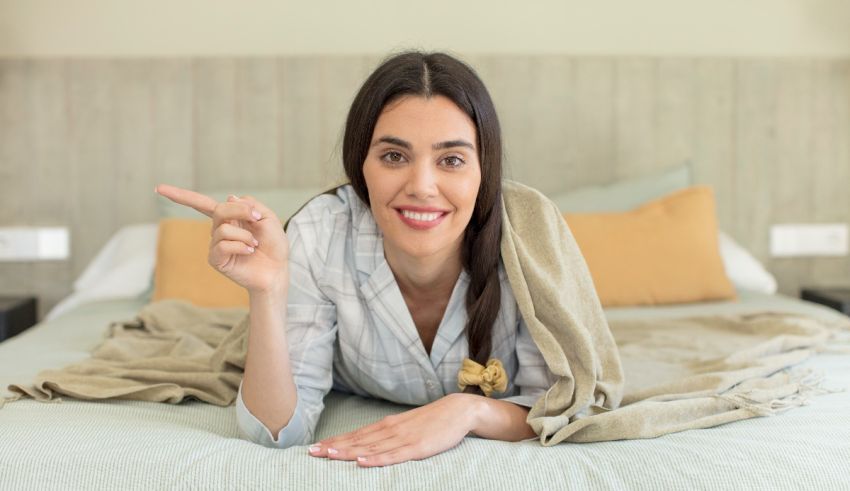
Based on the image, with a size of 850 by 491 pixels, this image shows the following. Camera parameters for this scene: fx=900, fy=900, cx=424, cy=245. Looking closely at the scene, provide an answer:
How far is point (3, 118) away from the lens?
298 centimetres

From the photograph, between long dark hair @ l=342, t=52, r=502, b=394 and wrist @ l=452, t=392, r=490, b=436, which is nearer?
wrist @ l=452, t=392, r=490, b=436

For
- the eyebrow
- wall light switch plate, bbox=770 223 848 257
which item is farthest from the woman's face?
wall light switch plate, bbox=770 223 848 257

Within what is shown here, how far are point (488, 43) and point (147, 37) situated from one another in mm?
1154

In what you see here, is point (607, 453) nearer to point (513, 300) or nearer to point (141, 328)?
point (513, 300)

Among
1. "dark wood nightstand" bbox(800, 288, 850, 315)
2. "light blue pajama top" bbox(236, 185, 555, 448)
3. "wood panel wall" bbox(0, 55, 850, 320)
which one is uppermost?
"wood panel wall" bbox(0, 55, 850, 320)

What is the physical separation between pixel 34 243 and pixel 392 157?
2.04 meters

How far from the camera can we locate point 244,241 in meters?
1.25

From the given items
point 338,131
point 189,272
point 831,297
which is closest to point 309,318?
point 189,272

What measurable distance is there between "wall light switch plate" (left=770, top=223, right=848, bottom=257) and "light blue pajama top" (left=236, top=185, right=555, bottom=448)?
199 cm

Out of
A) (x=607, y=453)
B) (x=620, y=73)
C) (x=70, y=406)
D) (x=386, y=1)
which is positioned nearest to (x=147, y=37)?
(x=386, y=1)

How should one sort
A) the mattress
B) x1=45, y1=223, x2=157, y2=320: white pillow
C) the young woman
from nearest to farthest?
the mattress < the young woman < x1=45, y1=223, x2=157, y2=320: white pillow

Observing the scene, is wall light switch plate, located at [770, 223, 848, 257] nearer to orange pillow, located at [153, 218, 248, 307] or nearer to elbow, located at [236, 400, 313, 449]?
orange pillow, located at [153, 218, 248, 307]

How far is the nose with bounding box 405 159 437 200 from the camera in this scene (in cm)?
136

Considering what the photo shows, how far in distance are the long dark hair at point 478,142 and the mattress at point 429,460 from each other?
0.82 ft
